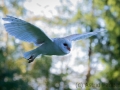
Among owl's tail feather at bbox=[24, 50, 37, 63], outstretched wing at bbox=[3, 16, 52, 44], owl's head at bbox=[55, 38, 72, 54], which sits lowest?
owl's tail feather at bbox=[24, 50, 37, 63]

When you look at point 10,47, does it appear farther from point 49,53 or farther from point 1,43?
point 49,53

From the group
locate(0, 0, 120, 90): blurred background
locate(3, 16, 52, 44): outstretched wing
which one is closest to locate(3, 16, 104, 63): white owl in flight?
locate(3, 16, 52, 44): outstretched wing

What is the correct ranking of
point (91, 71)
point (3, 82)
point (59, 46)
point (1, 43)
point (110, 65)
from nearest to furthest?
point (59, 46) < point (3, 82) < point (110, 65) < point (91, 71) < point (1, 43)

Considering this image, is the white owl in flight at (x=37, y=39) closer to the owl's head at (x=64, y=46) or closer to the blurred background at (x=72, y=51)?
the owl's head at (x=64, y=46)

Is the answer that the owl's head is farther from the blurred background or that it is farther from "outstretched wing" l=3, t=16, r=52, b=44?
the blurred background

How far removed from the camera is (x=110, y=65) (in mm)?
9609

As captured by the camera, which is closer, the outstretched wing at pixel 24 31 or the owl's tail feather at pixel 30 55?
the outstretched wing at pixel 24 31

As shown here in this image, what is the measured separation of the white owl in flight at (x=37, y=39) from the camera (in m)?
2.85

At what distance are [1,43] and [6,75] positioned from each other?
7.66 feet

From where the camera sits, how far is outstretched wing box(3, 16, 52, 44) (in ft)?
9.22

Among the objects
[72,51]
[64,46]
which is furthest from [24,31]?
[72,51]

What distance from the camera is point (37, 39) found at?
3.14m

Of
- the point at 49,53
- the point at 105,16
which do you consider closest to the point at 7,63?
the point at 105,16

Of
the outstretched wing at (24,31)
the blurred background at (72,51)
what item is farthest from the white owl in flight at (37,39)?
the blurred background at (72,51)
